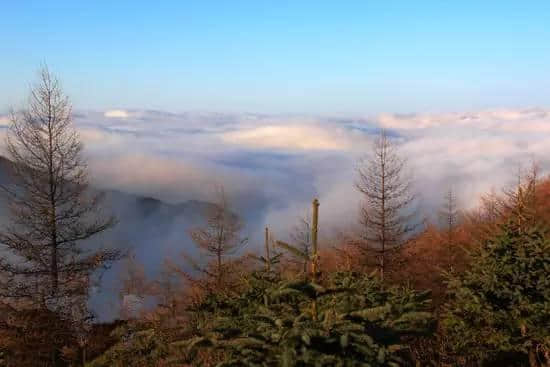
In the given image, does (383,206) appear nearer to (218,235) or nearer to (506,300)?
(218,235)

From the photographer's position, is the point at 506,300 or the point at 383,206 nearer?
the point at 506,300

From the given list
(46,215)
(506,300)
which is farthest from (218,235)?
(506,300)

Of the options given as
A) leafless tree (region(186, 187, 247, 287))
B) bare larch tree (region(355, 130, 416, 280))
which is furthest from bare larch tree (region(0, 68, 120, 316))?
bare larch tree (region(355, 130, 416, 280))

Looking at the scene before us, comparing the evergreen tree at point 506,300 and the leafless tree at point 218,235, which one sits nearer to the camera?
the evergreen tree at point 506,300

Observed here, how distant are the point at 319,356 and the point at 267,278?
12.4ft

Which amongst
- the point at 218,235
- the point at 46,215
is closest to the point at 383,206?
the point at 218,235

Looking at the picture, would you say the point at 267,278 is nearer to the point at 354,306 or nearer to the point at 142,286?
the point at 354,306

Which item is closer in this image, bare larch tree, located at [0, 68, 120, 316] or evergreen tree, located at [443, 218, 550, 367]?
evergreen tree, located at [443, 218, 550, 367]

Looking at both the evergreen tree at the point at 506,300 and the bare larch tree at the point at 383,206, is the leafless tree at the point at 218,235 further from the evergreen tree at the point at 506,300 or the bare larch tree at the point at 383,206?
the evergreen tree at the point at 506,300

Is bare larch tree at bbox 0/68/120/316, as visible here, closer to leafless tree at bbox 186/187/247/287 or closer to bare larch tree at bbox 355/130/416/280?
leafless tree at bbox 186/187/247/287

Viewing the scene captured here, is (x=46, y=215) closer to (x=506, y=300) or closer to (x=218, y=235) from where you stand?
(x=218, y=235)

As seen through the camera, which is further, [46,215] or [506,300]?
[46,215]

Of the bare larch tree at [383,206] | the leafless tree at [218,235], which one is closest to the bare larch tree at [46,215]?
the leafless tree at [218,235]

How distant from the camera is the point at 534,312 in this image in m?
10.1
